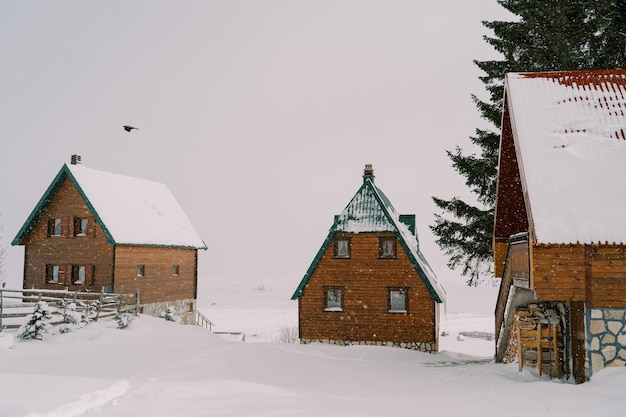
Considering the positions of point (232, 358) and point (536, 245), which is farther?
point (232, 358)

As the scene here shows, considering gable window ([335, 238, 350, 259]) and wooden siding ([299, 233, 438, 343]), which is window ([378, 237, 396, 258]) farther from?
gable window ([335, 238, 350, 259])

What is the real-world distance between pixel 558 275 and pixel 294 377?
7187mm

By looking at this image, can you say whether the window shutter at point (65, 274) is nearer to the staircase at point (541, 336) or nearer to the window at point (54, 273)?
the window at point (54, 273)

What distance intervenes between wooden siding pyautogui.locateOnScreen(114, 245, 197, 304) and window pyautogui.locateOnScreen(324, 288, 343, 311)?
39.6ft

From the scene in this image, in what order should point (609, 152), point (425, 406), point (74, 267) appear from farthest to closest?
1. point (74, 267)
2. point (609, 152)
3. point (425, 406)

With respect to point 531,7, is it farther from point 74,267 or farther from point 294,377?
point 74,267

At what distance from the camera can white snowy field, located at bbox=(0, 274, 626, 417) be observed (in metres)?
9.88

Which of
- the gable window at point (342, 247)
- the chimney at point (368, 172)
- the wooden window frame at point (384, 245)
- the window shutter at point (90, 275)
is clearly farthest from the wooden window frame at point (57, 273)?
the wooden window frame at point (384, 245)

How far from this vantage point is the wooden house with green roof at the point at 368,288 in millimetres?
23906

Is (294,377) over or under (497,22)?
under

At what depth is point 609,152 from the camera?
1336 centimetres

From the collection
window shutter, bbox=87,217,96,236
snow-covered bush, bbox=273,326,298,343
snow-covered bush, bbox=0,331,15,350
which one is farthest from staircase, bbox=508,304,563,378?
window shutter, bbox=87,217,96,236

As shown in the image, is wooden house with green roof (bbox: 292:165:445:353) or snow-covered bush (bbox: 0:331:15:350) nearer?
snow-covered bush (bbox: 0:331:15:350)

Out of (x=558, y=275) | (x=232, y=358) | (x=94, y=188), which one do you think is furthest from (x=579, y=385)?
(x=94, y=188)
